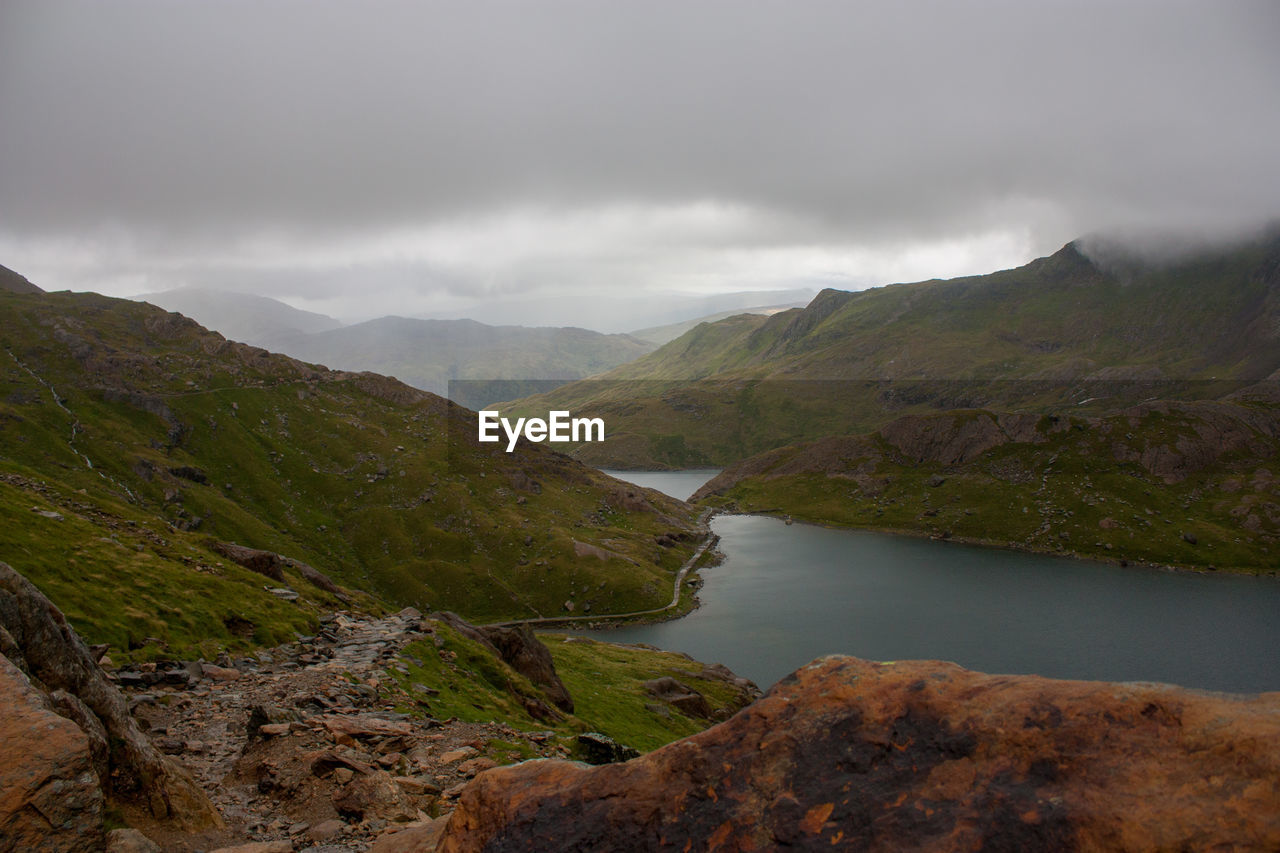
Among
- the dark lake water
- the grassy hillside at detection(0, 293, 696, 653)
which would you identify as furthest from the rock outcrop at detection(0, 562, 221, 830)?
the dark lake water

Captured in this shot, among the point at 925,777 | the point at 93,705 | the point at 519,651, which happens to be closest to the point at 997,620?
the point at 519,651

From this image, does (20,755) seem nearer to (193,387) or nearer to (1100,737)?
(1100,737)

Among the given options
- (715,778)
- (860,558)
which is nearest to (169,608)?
(715,778)

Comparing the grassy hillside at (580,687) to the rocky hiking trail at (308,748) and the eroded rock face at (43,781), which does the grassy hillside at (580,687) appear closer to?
the rocky hiking trail at (308,748)

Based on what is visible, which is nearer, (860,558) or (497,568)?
(497,568)

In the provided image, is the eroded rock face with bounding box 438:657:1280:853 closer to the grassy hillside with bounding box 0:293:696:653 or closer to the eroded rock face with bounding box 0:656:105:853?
the eroded rock face with bounding box 0:656:105:853

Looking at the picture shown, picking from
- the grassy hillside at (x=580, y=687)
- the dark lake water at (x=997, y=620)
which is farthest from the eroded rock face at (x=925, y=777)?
the dark lake water at (x=997, y=620)
